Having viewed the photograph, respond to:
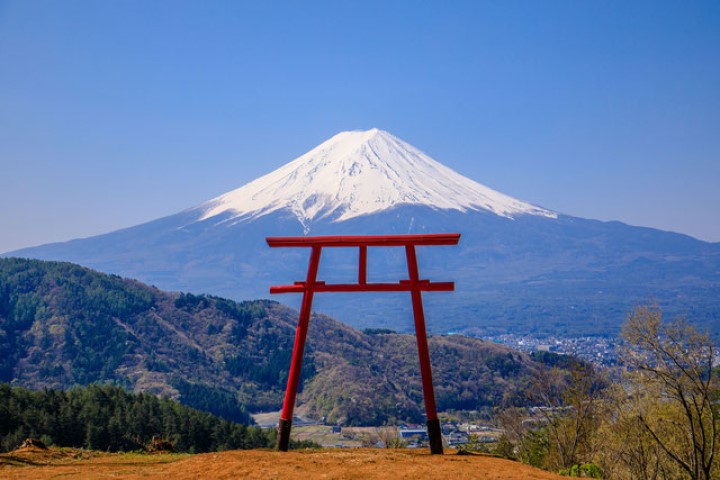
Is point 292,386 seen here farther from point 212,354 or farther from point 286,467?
point 212,354

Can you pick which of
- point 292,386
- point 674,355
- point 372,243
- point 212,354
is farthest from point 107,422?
point 212,354

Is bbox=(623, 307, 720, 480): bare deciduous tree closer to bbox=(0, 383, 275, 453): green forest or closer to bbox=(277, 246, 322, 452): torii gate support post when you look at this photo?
bbox=(277, 246, 322, 452): torii gate support post

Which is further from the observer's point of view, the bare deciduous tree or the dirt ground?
the dirt ground

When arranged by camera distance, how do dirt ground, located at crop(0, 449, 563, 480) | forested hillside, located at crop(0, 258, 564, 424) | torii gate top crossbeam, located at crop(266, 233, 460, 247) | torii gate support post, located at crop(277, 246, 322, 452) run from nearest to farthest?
dirt ground, located at crop(0, 449, 563, 480)
torii gate support post, located at crop(277, 246, 322, 452)
torii gate top crossbeam, located at crop(266, 233, 460, 247)
forested hillside, located at crop(0, 258, 564, 424)

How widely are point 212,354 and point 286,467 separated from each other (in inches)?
4551

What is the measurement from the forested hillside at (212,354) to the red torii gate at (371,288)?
80642 millimetres

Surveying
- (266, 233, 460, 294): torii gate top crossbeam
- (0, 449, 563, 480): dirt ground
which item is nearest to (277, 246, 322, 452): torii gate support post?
(0, 449, 563, 480): dirt ground

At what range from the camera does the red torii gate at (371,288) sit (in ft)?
40.3

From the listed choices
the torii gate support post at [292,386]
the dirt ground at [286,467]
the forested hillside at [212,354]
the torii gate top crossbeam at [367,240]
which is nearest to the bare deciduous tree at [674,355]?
the dirt ground at [286,467]

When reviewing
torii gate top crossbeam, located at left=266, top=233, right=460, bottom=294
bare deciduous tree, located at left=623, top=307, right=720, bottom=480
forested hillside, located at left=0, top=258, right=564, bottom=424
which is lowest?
forested hillside, located at left=0, top=258, right=564, bottom=424

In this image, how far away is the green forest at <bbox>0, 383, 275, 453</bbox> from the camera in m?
33.6

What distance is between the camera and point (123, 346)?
119 metres

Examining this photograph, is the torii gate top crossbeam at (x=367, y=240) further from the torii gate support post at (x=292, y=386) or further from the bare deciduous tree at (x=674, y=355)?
the bare deciduous tree at (x=674, y=355)

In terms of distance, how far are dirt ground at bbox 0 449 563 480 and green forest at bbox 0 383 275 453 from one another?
1759 cm
